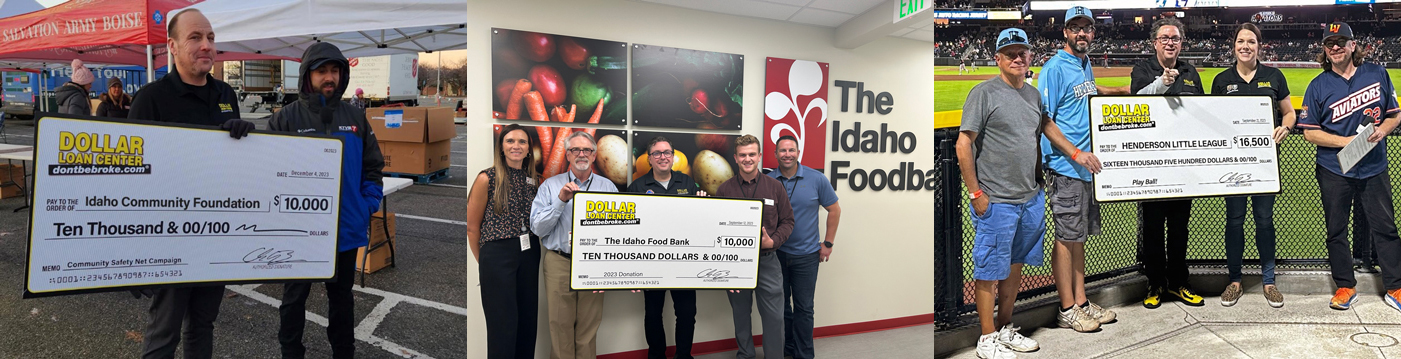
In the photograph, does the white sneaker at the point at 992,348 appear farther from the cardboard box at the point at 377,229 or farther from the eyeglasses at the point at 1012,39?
the cardboard box at the point at 377,229

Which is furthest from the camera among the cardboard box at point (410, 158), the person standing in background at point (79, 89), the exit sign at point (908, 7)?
the cardboard box at point (410, 158)

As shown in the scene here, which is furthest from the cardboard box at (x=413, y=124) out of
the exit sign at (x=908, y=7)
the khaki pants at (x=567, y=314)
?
the exit sign at (x=908, y=7)

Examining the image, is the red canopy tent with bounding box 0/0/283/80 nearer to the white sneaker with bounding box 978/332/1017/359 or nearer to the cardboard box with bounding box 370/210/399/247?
the cardboard box with bounding box 370/210/399/247

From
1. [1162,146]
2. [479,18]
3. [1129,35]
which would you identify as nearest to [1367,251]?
[1162,146]

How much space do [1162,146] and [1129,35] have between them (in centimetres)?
22

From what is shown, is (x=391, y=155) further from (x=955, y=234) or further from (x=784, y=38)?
(x=955, y=234)

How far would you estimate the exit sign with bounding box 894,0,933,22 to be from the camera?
2289mm

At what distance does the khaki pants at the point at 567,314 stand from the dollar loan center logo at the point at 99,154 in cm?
144

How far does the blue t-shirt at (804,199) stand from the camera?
2893 mm

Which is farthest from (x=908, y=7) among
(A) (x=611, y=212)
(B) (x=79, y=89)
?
(B) (x=79, y=89)

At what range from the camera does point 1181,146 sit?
117 cm

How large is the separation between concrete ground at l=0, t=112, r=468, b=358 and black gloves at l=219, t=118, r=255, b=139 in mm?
189

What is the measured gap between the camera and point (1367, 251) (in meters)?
1.45

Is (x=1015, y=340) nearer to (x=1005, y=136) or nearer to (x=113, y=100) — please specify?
(x=1005, y=136)
